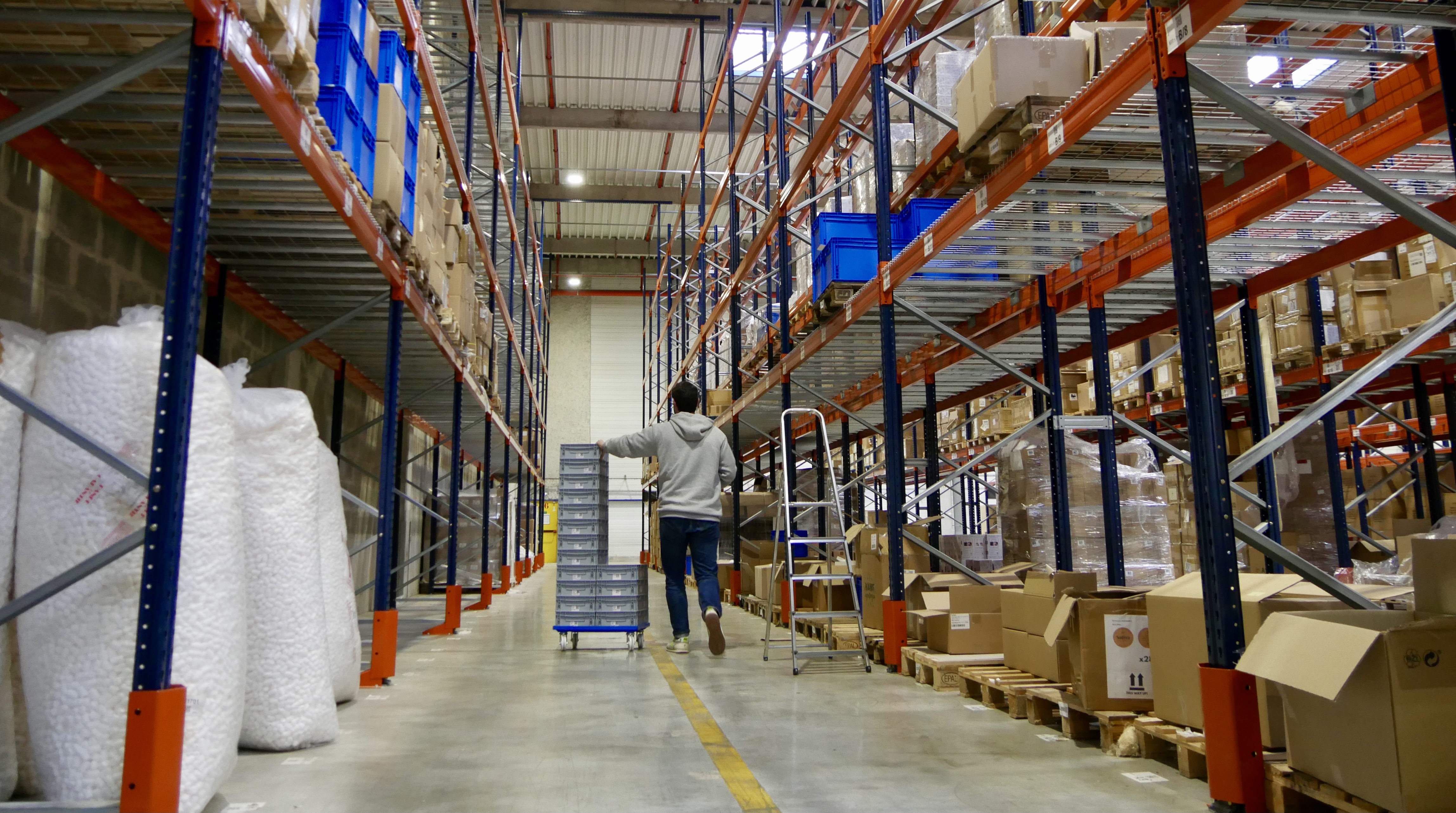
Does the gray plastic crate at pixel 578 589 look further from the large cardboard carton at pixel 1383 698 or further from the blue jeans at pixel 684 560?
the large cardboard carton at pixel 1383 698

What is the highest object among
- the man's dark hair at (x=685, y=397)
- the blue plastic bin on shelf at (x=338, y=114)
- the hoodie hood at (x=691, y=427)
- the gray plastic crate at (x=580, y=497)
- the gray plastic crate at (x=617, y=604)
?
the blue plastic bin on shelf at (x=338, y=114)

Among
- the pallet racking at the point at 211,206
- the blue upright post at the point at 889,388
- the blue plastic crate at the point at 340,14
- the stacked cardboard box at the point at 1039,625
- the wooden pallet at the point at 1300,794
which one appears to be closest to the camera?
the wooden pallet at the point at 1300,794

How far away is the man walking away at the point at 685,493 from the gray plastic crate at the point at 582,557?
651 mm

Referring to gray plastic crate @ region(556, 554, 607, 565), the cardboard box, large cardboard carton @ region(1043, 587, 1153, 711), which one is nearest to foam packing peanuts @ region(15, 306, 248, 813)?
large cardboard carton @ region(1043, 587, 1153, 711)

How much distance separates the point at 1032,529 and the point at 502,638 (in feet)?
16.1

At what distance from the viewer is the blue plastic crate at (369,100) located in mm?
4980

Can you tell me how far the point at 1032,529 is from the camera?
7852 mm

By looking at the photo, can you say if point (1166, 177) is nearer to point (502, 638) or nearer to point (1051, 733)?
point (1051, 733)

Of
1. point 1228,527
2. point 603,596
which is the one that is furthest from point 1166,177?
point 603,596

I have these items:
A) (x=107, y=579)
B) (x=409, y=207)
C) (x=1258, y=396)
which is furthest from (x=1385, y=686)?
(x=409, y=207)

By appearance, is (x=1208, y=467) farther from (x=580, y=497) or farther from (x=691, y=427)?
(x=580, y=497)

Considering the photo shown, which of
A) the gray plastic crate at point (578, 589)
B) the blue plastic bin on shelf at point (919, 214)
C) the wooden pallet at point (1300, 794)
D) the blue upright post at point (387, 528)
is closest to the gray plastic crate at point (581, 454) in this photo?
the gray plastic crate at point (578, 589)

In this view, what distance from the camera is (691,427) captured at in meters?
7.27

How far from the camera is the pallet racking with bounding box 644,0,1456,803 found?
306cm
